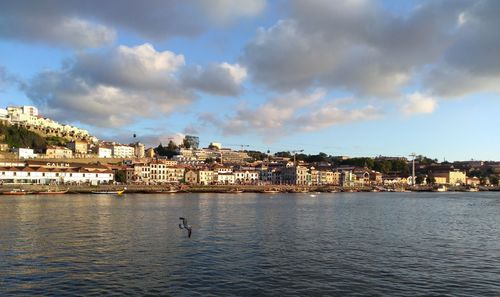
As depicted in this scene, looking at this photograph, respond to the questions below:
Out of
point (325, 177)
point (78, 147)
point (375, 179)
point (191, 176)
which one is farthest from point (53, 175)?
point (375, 179)

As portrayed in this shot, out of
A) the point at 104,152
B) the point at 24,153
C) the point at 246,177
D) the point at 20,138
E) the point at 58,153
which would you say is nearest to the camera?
the point at 24,153

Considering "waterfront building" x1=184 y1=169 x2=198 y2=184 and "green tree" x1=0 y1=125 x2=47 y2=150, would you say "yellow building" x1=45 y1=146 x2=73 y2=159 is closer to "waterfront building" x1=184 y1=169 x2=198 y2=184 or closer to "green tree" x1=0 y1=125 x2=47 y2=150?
"green tree" x1=0 y1=125 x2=47 y2=150

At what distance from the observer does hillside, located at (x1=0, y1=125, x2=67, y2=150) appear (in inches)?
5886

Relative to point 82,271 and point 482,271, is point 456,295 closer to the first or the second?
point 482,271

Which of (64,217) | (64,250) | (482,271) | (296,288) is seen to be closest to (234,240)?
(64,250)

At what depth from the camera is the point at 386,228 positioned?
33.1 m

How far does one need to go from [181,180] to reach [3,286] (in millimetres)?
119676

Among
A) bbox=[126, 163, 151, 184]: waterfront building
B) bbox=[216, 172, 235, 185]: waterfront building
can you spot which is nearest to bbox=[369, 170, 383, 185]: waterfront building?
bbox=[216, 172, 235, 185]: waterfront building

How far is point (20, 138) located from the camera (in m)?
154

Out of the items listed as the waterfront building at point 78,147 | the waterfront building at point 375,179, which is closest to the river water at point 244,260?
the waterfront building at point 78,147

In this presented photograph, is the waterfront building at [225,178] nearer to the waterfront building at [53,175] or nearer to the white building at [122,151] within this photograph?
the waterfront building at [53,175]

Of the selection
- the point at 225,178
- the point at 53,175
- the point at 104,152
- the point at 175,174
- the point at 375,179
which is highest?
the point at 104,152

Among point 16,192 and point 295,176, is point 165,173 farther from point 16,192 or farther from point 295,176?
point 16,192

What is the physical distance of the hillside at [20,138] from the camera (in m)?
150
